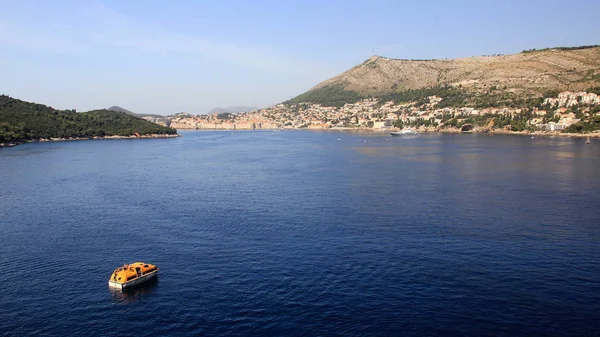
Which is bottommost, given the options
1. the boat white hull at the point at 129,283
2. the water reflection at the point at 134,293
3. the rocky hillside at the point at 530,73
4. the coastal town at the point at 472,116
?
the water reflection at the point at 134,293

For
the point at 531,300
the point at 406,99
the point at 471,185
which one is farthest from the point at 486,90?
the point at 531,300

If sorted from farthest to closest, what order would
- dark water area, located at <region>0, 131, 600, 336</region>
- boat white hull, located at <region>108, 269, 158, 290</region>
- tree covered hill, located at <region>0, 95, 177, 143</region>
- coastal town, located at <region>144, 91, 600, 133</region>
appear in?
coastal town, located at <region>144, 91, 600, 133</region>
tree covered hill, located at <region>0, 95, 177, 143</region>
boat white hull, located at <region>108, 269, 158, 290</region>
dark water area, located at <region>0, 131, 600, 336</region>

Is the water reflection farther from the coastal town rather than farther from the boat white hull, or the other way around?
the coastal town

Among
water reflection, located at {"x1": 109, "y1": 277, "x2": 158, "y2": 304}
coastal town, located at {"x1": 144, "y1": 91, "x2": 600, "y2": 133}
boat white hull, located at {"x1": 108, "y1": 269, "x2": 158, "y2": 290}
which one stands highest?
coastal town, located at {"x1": 144, "y1": 91, "x2": 600, "y2": 133}

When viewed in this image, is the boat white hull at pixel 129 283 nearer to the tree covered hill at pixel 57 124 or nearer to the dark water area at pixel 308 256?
the dark water area at pixel 308 256

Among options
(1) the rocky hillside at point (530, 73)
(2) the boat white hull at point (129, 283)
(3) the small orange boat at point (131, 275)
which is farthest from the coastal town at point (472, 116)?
A: (2) the boat white hull at point (129, 283)

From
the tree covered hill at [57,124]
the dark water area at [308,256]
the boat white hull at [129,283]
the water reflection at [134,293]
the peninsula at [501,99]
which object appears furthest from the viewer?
the peninsula at [501,99]

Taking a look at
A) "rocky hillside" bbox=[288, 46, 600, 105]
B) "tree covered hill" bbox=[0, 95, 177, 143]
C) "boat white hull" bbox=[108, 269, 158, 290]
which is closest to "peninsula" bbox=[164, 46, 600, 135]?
"rocky hillside" bbox=[288, 46, 600, 105]
